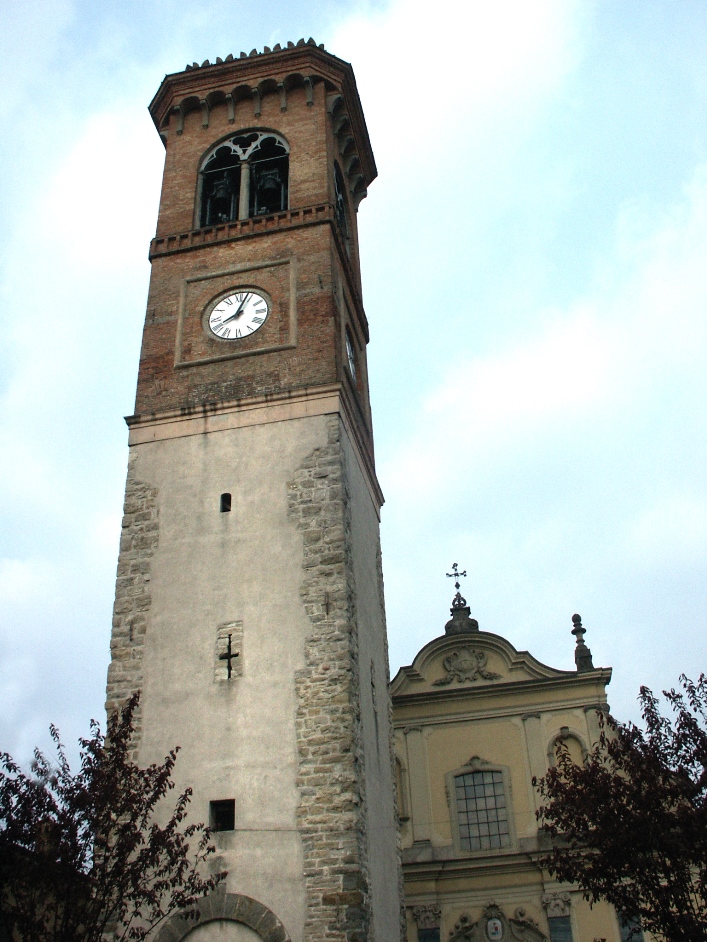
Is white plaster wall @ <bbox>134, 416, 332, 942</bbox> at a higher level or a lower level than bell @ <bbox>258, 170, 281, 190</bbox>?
lower

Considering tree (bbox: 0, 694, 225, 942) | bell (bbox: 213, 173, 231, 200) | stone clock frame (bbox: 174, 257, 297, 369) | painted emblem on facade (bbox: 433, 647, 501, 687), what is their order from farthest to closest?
painted emblem on facade (bbox: 433, 647, 501, 687) → bell (bbox: 213, 173, 231, 200) → stone clock frame (bbox: 174, 257, 297, 369) → tree (bbox: 0, 694, 225, 942)

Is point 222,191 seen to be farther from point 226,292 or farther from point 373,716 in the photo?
point 373,716

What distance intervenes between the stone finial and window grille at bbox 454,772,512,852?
128 inches

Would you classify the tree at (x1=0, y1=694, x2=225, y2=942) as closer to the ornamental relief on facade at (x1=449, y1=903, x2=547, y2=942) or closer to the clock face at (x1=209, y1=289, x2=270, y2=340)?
the clock face at (x1=209, y1=289, x2=270, y2=340)

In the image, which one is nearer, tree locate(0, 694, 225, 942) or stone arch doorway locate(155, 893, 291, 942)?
tree locate(0, 694, 225, 942)

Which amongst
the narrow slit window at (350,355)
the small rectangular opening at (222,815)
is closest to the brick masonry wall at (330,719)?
the small rectangular opening at (222,815)

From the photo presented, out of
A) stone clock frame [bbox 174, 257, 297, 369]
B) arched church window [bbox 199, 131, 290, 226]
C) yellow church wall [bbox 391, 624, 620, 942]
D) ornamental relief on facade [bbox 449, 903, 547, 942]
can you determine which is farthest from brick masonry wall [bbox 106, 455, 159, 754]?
ornamental relief on facade [bbox 449, 903, 547, 942]

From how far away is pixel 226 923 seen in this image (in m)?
13.5

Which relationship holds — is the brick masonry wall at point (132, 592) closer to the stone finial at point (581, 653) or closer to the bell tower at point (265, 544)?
the bell tower at point (265, 544)

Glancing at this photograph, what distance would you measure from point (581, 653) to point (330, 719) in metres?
11.4

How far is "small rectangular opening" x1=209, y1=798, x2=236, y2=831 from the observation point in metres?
14.2

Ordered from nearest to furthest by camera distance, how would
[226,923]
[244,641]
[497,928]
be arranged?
[226,923] < [244,641] < [497,928]

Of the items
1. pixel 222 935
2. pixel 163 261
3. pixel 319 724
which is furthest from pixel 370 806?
pixel 163 261

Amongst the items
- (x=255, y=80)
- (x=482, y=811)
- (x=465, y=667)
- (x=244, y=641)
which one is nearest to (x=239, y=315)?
(x=244, y=641)
